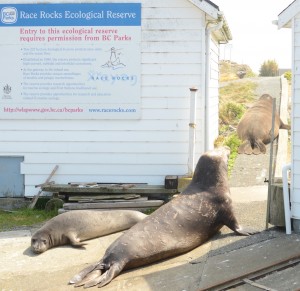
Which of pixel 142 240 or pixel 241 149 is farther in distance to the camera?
pixel 241 149

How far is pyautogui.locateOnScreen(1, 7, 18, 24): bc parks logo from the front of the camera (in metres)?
11.5

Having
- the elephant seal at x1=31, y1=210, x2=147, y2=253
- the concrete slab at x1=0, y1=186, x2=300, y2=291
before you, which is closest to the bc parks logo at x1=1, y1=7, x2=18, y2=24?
the elephant seal at x1=31, y1=210, x2=147, y2=253

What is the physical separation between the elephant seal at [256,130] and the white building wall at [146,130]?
4.58m

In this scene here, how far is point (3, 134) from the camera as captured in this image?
11633 mm

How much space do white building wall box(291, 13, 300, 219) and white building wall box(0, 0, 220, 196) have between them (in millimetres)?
2874

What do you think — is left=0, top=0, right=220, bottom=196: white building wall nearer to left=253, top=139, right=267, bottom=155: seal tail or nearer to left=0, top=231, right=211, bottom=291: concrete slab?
left=0, top=231, right=211, bottom=291: concrete slab

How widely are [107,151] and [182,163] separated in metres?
1.42

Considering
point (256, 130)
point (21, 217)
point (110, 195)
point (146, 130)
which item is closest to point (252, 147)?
point (256, 130)

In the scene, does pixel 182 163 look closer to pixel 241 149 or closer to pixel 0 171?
pixel 0 171

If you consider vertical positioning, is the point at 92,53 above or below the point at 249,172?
above

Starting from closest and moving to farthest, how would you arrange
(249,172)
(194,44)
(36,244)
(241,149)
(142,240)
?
(142,240)
(36,244)
(194,44)
(249,172)
(241,149)

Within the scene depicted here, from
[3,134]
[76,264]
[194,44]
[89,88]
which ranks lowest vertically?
[76,264]

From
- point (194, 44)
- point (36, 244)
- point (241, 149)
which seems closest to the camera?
point (36, 244)

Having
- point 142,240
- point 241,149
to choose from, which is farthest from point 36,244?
point 241,149
